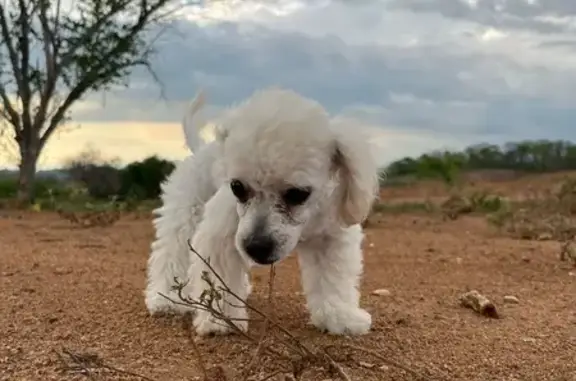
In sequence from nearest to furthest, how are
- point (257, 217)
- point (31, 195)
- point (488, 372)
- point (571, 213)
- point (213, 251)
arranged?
1. point (488, 372)
2. point (257, 217)
3. point (213, 251)
4. point (571, 213)
5. point (31, 195)

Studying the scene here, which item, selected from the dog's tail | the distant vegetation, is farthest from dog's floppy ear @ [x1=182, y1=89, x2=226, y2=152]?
the distant vegetation

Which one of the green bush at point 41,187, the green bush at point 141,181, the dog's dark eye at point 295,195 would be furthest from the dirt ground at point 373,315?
the green bush at point 41,187

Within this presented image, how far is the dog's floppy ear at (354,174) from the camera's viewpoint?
3.99 meters

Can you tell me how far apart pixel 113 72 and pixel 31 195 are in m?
1.93

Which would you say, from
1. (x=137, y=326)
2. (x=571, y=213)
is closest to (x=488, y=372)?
(x=137, y=326)

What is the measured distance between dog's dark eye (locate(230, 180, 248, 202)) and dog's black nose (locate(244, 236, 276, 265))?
226 mm

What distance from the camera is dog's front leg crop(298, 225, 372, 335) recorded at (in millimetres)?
4215

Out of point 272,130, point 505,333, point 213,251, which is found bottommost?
point 505,333

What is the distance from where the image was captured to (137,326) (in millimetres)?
4262

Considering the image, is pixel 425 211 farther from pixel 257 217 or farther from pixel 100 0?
pixel 257 217

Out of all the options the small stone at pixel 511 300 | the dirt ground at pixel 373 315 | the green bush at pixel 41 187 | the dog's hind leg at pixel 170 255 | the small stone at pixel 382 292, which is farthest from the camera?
the green bush at pixel 41 187

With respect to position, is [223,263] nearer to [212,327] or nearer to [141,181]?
[212,327]

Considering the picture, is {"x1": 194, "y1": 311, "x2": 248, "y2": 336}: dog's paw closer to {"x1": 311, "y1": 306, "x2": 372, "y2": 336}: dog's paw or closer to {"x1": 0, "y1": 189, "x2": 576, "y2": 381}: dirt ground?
{"x1": 0, "y1": 189, "x2": 576, "y2": 381}: dirt ground

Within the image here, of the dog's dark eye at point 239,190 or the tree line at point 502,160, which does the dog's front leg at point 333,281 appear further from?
the tree line at point 502,160
